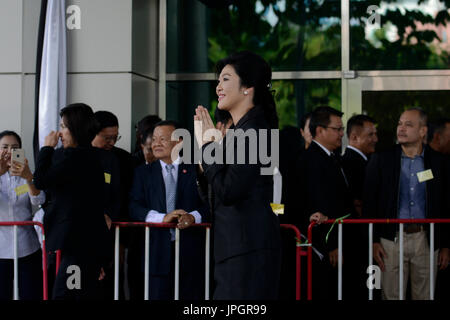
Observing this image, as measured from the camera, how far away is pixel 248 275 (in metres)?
4.09

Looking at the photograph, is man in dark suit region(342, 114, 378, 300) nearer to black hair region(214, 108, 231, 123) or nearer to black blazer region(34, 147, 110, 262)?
black blazer region(34, 147, 110, 262)

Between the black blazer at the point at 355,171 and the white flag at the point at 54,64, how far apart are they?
2.62 m

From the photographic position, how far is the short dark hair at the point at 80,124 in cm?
575

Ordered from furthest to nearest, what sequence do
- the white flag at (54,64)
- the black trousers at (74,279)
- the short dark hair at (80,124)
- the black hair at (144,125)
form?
the white flag at (54,64), the black hair at (144,125), the short dark hair at (80,124), the black trousers at (74,279)

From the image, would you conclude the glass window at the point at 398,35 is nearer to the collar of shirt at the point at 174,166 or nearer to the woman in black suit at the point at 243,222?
the collar of shirt at the point at 174,166

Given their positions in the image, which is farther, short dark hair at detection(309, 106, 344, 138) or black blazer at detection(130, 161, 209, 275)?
short dark hair at detection(309, 106, 344, 138)

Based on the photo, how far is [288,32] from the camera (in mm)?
8984

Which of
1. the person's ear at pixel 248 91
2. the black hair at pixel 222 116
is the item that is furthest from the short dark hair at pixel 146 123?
the person's ear at pixel 248 91

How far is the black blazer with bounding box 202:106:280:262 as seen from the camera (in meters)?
4.05

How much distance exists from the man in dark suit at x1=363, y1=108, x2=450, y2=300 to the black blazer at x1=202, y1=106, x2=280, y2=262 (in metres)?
2.46

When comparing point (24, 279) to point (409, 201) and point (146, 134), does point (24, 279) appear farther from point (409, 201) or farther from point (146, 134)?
point (409, 201)

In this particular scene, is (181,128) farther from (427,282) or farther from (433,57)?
(433,57)

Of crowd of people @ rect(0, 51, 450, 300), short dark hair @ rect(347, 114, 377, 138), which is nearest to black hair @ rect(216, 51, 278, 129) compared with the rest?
crowd of people @ rect(0, 51, 450, 300)
